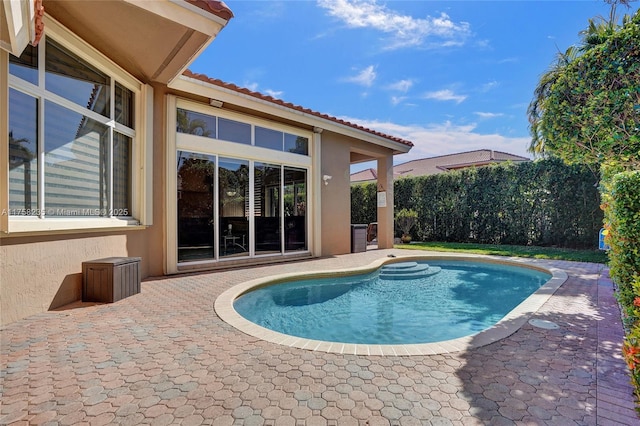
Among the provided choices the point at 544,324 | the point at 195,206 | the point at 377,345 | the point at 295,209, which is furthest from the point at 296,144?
the point at 544,324

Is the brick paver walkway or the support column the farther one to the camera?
the support column

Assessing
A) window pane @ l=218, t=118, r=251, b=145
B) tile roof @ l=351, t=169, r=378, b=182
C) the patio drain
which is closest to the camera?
the patio drain

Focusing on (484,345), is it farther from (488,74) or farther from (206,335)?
(488,74)

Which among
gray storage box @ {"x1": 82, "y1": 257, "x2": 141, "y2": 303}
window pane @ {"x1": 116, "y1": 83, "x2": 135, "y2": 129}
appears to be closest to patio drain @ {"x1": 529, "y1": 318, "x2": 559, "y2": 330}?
gray storage box @ {"x1": 82, "y1": 257, "x2": 141, "y2": 303}

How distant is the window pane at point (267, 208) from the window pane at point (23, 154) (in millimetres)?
6050

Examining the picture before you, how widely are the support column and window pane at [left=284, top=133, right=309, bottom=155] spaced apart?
4.99 meters

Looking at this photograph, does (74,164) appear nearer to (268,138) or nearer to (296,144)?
(268,138)

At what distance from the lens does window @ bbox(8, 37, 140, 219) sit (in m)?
4.98

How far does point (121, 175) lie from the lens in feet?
25.1

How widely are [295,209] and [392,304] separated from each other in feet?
19.0

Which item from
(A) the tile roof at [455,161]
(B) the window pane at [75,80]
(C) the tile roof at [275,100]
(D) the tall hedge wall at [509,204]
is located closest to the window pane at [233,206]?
(C) the tile roof at [275,100]

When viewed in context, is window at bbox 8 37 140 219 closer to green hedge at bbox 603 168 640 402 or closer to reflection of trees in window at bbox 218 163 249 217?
reflection of trees in window at bbox 218 163 249 217

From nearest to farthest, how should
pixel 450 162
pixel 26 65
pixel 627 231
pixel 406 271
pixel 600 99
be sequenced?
pixel 627 231 → pixel 600 99 → pixel 26 65 → pixel 406 271 → pixel 450 162

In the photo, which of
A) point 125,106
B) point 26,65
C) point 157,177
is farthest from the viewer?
point 157,177
